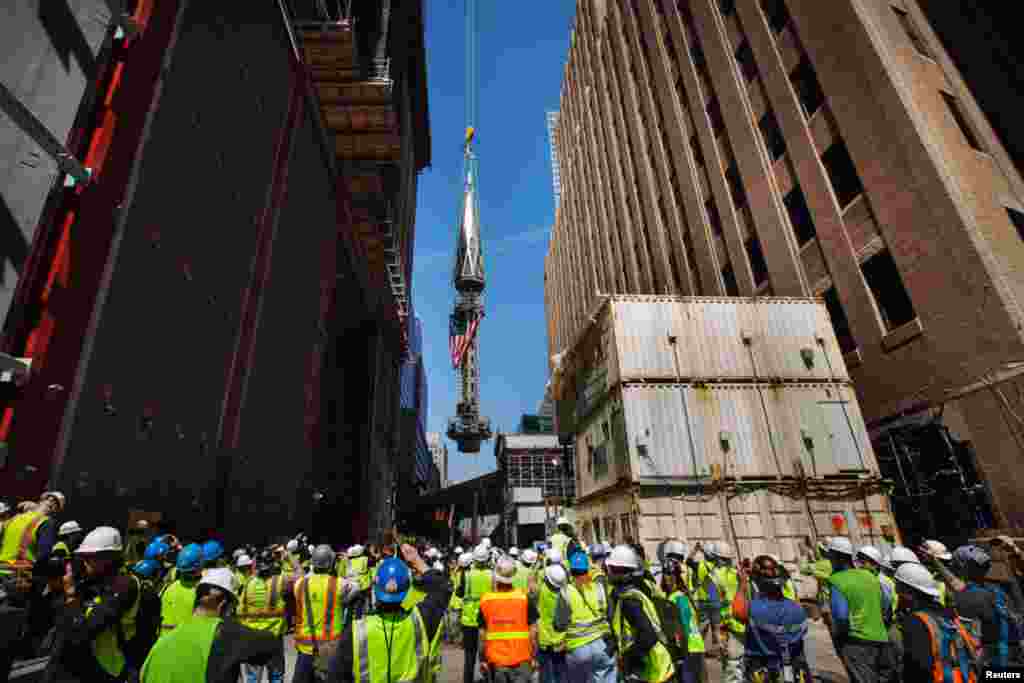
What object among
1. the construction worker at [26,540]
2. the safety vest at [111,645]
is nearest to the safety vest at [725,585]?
the safety vest at [111,645]

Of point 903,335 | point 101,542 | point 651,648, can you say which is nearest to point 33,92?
point 101,542

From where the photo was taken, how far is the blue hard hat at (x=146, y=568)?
4927 mm

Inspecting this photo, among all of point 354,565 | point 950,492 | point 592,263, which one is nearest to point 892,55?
point 950,492

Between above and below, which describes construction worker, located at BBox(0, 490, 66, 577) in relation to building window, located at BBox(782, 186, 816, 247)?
below

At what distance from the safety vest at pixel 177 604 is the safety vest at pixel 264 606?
3.78 feet

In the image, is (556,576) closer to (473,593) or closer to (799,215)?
(473,593)

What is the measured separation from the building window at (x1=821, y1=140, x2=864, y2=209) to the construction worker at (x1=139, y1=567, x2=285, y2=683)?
2103 cm

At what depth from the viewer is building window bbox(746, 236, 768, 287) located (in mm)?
22562

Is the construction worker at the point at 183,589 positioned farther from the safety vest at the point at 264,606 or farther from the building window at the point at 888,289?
the building window at the point at 888,289

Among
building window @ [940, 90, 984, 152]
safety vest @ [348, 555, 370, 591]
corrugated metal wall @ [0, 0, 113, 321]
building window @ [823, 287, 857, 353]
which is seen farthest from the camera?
building window @ [823, 287, 857, 353]

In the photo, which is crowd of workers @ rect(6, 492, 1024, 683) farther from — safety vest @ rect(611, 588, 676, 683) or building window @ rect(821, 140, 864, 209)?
building window @ rect(821, 140, 864, 209)

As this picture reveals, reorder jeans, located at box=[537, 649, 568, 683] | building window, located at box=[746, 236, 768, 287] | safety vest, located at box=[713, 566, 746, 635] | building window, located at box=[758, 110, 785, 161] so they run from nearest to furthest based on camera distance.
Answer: jeans, located at box=[537, 649, 568, 683], safety vest, located at box=[713, 566, 746, 635], building window, located at box=[758, 110, 785, 161], building window, located at box=[746, 236, 768, 287]

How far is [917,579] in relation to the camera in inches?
162

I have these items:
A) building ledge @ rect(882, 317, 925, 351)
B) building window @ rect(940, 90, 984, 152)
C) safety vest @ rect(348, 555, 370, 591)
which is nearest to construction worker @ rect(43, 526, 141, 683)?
safety vest @ rect(348, 555, 370, 591)
